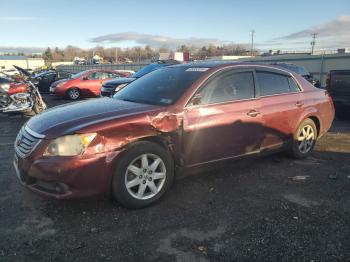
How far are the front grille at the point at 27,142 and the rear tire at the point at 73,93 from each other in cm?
1205

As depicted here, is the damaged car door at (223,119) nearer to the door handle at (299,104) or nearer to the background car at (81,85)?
the door handle at (299,104)

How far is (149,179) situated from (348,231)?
2.14 meters

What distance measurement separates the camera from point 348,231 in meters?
3.29

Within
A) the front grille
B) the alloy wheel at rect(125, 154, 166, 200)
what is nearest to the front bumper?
the front grille

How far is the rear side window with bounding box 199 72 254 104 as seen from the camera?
4297mm

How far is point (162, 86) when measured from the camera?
459 centimetres

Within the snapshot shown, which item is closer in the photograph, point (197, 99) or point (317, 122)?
→ point (197, 99)

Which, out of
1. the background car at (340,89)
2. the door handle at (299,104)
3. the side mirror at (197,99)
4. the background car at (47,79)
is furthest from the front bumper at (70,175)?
the background car at (47,79)

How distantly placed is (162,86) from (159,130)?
99 centimetres

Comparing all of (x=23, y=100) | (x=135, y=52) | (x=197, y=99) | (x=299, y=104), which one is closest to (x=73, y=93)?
(x=23, y=100)

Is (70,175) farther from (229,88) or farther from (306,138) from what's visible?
(306,138)

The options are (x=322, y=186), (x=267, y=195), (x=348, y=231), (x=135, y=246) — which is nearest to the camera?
(x=135, y=246)

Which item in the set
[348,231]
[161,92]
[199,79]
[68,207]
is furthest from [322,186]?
[68,207]

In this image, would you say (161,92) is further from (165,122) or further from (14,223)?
(14,223)
